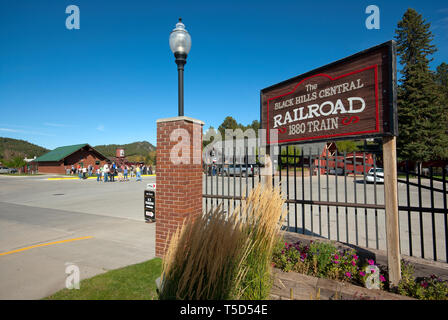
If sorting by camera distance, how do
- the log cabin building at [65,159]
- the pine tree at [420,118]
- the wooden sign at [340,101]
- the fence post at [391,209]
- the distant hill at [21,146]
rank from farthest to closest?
the distant hill at [21,146]
the log cabin building at [65,159]
the pine tree at [420,118]
the wooden sign at [340,101]
the fence post at [391,209]

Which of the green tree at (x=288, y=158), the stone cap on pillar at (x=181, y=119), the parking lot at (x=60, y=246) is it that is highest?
the stone cap on pillar at (x=181, y=119)

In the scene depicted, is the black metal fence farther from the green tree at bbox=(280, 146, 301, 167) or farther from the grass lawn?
the grass lawn

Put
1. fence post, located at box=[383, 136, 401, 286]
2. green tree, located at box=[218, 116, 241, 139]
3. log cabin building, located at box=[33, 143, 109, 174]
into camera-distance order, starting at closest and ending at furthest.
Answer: fence post, located at box=[383, 136, 401, 286], log cabin building, located at box=[33, 143, 109, 174], green tree, located at box=[218, 116, 241, 139]

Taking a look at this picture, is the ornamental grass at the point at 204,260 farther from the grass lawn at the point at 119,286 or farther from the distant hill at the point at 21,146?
the distant hill at the point at 21,146

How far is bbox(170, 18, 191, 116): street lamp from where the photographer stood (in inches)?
176

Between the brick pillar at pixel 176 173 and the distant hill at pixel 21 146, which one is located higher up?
the distant hill at pixel 21 146

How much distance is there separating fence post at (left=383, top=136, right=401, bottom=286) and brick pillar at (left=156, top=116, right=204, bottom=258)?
310 centimetres

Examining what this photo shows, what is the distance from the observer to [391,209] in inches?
118

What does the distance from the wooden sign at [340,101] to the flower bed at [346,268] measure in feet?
5.54

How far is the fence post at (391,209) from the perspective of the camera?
2.93 meters

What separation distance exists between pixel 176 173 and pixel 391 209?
341 cm

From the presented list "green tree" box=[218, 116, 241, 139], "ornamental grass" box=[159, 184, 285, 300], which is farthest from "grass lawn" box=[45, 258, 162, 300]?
"green tree" box=[218, 116, 241, 139]

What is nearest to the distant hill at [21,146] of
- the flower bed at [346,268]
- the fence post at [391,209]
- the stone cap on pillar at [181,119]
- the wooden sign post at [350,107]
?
the stone cap on pillar at [181,119]

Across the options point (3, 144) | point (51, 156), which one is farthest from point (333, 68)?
point (3, 144)
